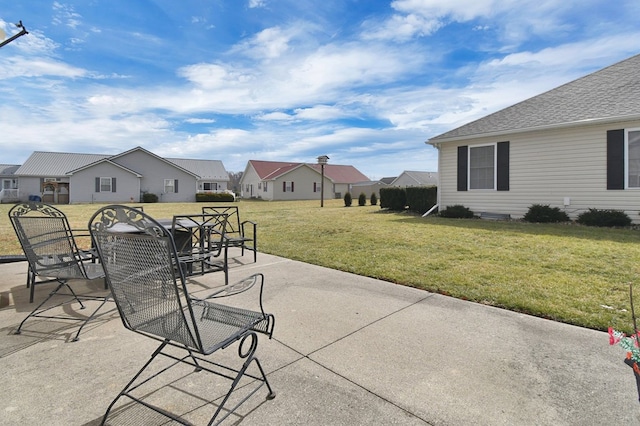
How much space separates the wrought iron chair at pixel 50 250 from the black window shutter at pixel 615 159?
40.7ft

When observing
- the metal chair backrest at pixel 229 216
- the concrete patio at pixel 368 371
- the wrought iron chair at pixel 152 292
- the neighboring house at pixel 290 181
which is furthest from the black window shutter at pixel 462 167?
the neighboring house at pixel 290 181

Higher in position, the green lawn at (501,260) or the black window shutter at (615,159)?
the black window shutter at (615,159)

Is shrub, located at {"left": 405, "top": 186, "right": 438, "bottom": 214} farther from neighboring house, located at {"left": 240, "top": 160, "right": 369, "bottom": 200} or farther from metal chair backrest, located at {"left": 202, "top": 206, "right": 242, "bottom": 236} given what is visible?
neighboring house, located at {"left": 240, "top": 160, "right": 369, "bottom": 200}

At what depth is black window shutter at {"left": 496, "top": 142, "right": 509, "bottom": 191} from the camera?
11.3m

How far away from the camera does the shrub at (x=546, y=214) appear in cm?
1013

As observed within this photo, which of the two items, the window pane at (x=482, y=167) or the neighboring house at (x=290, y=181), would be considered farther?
the neighboring house at (x=290, y=181)

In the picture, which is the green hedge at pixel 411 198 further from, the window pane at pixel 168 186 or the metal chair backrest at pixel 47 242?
the window pane at pixel 168 186

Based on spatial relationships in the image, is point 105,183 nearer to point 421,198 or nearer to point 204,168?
point 204,168

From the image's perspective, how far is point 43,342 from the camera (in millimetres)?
2703

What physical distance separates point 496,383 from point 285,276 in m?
3.21

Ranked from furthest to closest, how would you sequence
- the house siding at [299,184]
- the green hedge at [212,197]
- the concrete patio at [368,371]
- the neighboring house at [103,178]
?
the house siding at [299,184]
the green hedge at [212,197]
the neighboring house at [103,178]
the concrete patio at [368,371]

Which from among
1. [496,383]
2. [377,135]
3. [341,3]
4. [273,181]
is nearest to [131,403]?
[496,383]

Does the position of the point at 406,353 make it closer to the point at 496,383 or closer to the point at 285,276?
the point at 496,383

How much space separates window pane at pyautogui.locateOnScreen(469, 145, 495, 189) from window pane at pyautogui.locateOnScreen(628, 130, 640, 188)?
3610 millimetres
